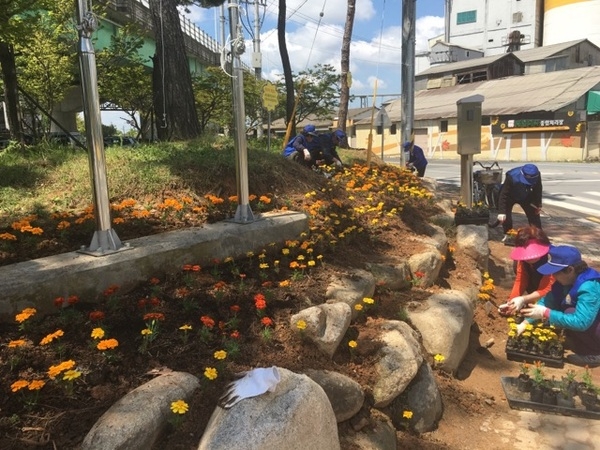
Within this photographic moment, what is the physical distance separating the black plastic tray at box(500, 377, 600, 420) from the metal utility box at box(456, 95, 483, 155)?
5078mm

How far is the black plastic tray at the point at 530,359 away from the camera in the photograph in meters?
4.32

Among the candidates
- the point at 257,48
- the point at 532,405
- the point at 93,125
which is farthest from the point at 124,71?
the point at 532,405

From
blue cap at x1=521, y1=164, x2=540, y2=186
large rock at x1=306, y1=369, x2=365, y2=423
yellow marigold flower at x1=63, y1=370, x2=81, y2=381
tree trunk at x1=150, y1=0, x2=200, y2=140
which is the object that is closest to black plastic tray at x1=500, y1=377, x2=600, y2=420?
large rock at x1=306, y1=369, x2=365, y2=423

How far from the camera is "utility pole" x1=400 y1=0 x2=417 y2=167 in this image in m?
11.6

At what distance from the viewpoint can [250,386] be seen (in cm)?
227

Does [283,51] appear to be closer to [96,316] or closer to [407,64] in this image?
[407,64]

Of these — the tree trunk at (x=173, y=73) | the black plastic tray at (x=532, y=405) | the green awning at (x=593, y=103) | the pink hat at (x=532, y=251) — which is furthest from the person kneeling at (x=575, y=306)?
the green awning at (x=593, y=103)

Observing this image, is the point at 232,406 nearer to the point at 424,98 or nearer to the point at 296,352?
the point at 296,352

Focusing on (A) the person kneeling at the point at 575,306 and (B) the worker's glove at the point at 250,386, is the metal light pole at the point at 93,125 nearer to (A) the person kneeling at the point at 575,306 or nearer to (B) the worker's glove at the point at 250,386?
(B) the worker's glove at the point at 250,386

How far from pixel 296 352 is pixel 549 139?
32490 mm

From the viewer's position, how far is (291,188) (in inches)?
232

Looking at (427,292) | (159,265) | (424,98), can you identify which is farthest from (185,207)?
(424,98)

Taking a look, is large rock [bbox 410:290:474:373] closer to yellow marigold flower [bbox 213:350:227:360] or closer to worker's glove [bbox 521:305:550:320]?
worker's glove [bbox 521:305:550:320]

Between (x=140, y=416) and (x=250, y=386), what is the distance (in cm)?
49
